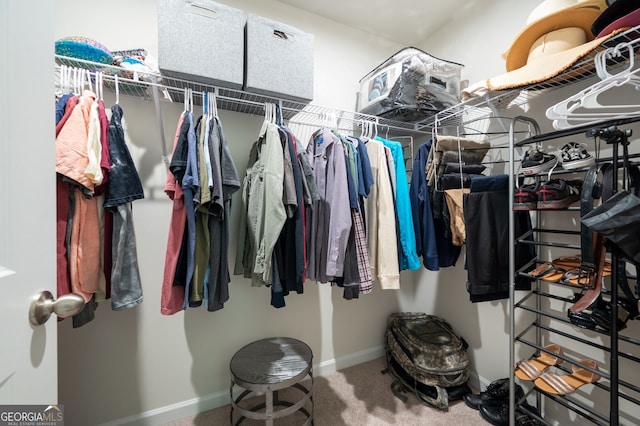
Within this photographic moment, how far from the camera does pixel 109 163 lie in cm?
104

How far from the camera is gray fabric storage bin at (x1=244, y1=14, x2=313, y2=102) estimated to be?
1250mm

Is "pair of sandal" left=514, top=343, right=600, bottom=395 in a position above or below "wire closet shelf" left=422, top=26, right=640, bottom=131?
below

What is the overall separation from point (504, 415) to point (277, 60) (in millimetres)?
2244

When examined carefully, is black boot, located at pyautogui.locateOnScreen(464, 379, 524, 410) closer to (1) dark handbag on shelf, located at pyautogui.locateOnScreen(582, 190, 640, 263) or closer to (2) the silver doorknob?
(1) dark handbag on shelf, located at pyautogui.locateOnScreen(582, 190, 640, 263)

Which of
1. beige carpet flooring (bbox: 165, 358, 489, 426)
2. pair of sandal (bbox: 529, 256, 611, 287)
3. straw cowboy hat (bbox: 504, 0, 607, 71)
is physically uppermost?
straw cowboy hat (bbox: 504, 0, 607, 71)

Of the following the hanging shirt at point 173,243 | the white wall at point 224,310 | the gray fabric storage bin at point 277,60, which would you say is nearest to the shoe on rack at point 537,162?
the white wall at point 224,310

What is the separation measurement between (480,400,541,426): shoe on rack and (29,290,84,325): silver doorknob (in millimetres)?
1816

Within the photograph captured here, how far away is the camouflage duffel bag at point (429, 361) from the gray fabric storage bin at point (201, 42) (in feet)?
6.27

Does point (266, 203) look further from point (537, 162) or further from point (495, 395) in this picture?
point (495, 395)

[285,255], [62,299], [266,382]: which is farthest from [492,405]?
[62,299]

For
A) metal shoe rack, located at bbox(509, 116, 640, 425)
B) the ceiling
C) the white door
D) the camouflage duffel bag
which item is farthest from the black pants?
the white door

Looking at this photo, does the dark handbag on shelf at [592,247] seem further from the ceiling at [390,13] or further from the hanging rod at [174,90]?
the ceiling at [390,13]

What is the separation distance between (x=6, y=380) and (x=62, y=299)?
13 centimetres

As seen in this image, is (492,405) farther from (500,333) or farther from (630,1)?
(630,1)
